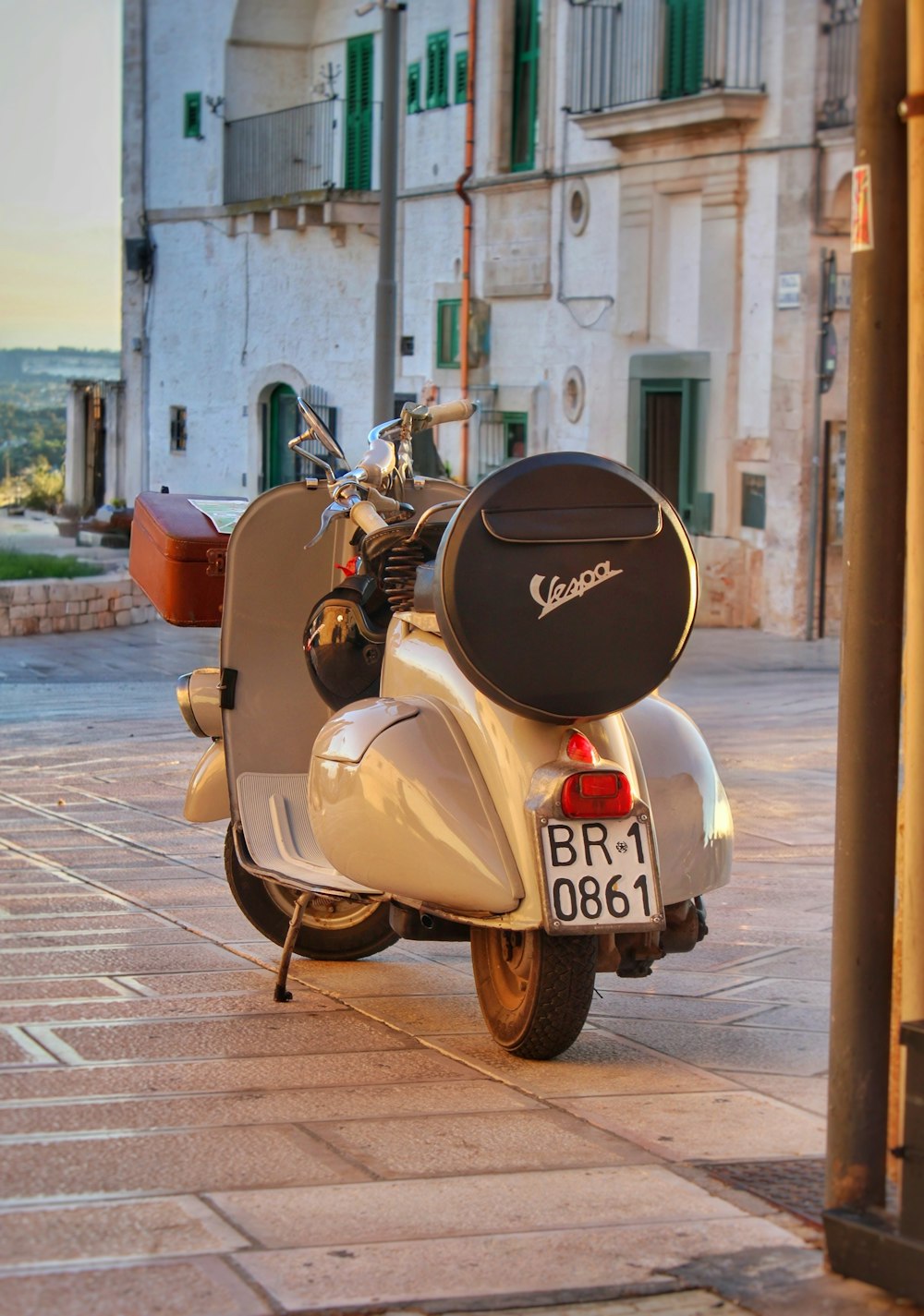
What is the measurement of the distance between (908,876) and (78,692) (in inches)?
394

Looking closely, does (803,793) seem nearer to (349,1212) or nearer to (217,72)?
(349,1212)

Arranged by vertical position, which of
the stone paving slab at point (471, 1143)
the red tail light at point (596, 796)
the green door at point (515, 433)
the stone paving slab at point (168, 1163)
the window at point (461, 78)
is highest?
the window at point (461, 78)

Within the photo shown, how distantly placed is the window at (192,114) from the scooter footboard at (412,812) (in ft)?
82.5

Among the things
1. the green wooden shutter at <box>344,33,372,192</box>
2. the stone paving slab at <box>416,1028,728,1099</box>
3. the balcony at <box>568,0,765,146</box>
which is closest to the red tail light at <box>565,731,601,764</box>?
the stone paving slab at <box>416,1028,728,1099</box>

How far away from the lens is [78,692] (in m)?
12.9

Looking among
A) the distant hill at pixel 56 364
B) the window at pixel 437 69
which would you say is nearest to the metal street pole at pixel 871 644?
the window at pixel 437 69

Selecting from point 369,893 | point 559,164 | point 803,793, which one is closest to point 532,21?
point 559,164

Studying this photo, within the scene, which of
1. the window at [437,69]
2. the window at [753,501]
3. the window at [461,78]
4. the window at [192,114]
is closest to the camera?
the window at [753,501]

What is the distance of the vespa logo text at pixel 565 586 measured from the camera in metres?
4.45

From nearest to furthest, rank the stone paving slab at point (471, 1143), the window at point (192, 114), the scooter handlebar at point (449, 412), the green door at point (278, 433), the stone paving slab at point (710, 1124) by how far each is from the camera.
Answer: the stone paving slab at point (471, 1143)
the stone paving slab at point (710, 1124)
the scooter handlebar at point (449, 412)
the green door at point (278, 433)
the window at point (192, 114)

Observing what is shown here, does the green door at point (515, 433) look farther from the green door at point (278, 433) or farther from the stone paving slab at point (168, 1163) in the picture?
the stone paving slab at point (168, 1163)

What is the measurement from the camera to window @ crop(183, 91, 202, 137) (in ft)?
94.1

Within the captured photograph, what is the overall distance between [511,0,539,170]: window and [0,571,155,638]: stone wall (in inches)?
289

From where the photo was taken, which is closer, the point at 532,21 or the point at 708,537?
the point at 708,537
